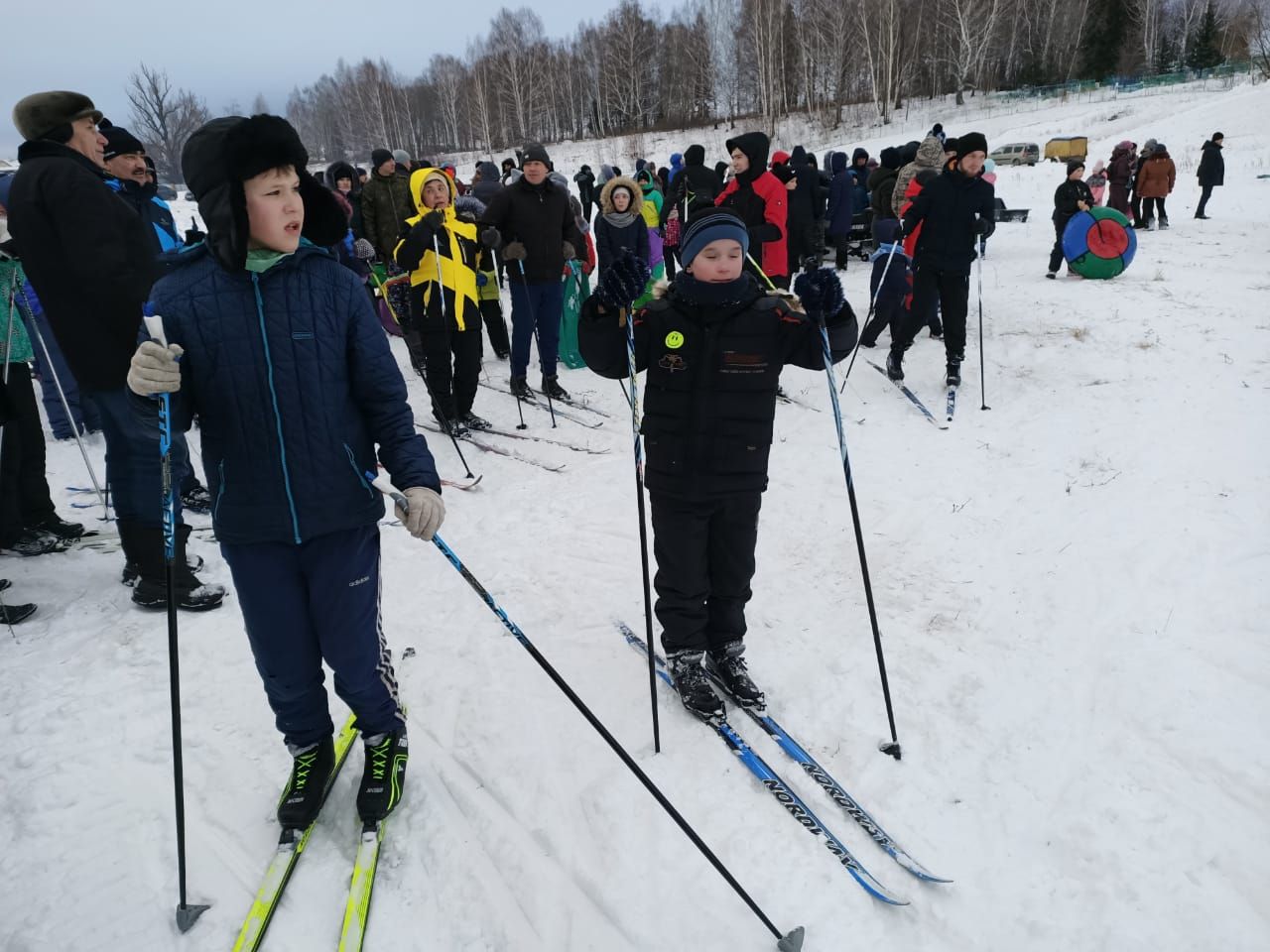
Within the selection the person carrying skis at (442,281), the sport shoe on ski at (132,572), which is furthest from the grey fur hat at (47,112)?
the person carrying skis at (442,281)

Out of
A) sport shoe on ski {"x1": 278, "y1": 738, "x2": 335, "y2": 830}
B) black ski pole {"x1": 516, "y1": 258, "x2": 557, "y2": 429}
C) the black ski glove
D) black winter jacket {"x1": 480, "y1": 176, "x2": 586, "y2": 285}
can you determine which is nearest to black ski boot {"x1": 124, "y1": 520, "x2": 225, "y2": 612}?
sport shoe on ski {"x1": 278, "y1": 738, "x2": 335, "y2": 830}

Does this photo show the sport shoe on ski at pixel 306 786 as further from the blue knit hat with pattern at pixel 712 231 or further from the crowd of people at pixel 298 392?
the blue knit hat with pattern at pixel 712 231

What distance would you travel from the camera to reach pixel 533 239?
21.0ft

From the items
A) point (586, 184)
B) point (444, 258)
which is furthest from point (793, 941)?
point (586, 184)

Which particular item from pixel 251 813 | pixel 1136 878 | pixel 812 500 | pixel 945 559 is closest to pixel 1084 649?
pixel 945 559

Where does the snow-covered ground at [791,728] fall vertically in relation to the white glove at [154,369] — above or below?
below

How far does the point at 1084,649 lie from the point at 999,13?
4970 centimetres

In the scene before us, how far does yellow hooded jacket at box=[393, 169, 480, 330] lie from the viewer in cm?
563

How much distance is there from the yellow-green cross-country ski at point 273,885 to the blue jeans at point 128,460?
187 centimetres

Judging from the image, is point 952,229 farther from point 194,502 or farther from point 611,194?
point 194,502

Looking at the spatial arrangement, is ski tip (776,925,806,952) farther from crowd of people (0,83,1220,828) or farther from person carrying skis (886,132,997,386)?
person carrying skis (886,132,997,386)

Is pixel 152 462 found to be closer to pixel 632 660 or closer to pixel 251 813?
pixel 251 813

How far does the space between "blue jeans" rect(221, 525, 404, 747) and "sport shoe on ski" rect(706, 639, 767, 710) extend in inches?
56.5

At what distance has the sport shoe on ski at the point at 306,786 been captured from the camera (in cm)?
237
